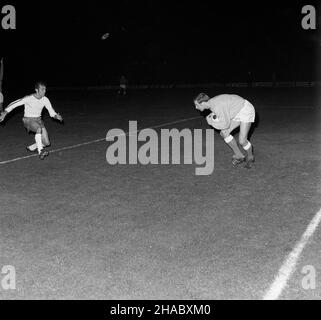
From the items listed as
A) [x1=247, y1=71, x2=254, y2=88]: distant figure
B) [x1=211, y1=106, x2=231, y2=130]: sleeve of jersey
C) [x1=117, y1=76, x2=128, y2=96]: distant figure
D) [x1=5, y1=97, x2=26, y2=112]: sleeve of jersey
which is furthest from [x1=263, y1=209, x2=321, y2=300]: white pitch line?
[x1=247, y1=71, x2=254, y2=88]: distant figure

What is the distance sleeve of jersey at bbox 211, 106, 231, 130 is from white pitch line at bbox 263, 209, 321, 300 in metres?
3.64

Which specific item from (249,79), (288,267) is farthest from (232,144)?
(249,79)

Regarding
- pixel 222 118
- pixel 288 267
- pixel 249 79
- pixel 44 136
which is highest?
pixel 249 79

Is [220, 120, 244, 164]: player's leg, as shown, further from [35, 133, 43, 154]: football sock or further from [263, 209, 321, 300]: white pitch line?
[263, 209, 321, 300]: white pitch line

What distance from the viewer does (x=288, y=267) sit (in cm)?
511

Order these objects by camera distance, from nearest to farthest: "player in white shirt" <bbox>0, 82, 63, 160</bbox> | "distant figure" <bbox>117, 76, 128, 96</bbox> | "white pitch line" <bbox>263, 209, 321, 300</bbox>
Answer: "white pitch line" <bbox>263, 209, 321, 300</bbox> → "player in white shirt" <bbox>0, 82, 63, 160</bbox> → "distant figure" <bbox>117, 76, 128, 96</bbox>

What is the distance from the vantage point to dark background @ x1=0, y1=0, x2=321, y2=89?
50.7 m

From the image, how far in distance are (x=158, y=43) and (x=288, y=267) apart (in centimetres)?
5361

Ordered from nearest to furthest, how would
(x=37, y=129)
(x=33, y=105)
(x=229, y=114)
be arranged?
1. (x=229, y=114)
2. (x=33, y=105)
3. (x=37, y=129)

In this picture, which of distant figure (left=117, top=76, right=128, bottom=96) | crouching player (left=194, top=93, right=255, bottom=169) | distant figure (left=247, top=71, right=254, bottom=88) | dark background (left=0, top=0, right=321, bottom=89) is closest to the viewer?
crouching player (left=194, top=93, right=255, bottom=169)

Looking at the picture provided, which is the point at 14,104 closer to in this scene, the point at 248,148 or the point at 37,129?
the point at 37,129

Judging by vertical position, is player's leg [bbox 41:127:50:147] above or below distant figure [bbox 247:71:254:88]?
below

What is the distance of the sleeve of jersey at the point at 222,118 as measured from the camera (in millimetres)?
9781

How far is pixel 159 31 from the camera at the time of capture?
57656 millimetres
